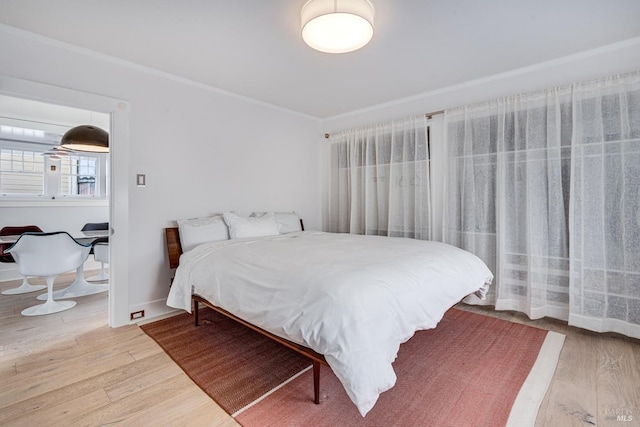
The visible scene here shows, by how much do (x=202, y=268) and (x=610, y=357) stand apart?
3148mm

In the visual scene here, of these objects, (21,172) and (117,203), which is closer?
(117,203)

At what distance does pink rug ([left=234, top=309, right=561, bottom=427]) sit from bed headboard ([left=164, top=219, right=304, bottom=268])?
67.3 inches

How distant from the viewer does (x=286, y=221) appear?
Result: 3807 mm

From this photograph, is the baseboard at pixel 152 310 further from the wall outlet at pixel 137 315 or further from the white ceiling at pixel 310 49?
the white ceiling at pixel 310 49

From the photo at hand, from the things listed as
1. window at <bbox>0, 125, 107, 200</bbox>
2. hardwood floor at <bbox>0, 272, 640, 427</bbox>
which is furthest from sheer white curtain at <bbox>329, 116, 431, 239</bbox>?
window at <bbox>0, 125, 107, 200</bbox>

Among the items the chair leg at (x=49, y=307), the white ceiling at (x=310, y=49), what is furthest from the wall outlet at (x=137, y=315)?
the white ceiling at (x=310, y=49)

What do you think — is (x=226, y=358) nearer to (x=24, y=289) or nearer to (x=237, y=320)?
(x=237, y=320)

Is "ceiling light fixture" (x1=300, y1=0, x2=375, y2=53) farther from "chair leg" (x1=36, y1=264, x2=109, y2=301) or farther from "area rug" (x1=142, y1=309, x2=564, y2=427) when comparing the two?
"chair leg" (x1=36, y1=264, x2=109, y2=301)

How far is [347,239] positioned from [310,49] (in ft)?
5.85

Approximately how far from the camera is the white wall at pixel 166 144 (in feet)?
7.91

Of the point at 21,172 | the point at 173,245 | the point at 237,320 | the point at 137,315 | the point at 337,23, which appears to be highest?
the point at 337,23

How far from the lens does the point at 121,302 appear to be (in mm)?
2715

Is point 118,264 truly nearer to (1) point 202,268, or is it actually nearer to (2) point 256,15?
(1) point 202,268

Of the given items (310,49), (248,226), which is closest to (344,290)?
(248,226)
